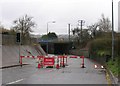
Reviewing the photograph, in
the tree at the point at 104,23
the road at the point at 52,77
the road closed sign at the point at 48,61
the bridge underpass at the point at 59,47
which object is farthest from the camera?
the bridge underpass at the point at 59,47

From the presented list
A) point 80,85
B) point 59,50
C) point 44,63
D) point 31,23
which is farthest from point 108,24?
point 80,85

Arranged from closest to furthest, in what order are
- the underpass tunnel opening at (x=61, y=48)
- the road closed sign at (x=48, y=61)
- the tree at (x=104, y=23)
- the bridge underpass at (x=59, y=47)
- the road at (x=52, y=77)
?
1. the road at (x=52, y=77)
2. the road closed sign at (x=48, y=61)
3. the tree at (x=104, y=23)
4. the bridge underpass at (x=59, y=47)
5. the underpass tunnel opening at (x=61, y=48)

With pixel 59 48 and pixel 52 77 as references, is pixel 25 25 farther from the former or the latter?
pixel 52 77

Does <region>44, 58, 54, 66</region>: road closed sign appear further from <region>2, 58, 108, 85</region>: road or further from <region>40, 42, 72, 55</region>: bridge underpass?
<region>40, 42, 72, 55</region>: bridge underpass

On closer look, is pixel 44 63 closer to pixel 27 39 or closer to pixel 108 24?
pixel 27 39

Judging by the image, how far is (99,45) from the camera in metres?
51.7

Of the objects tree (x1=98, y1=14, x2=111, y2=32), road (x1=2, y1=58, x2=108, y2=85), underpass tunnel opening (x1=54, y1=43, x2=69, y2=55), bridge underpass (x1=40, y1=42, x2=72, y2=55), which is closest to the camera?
road (x1=2, y1=58, x2=108, y2=85)

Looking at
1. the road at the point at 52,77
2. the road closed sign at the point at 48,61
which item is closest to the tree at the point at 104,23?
the road closed sign at the point at 48,61

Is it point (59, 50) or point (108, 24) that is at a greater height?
point (108, 24)

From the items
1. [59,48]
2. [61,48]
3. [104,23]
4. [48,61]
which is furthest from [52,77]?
[59,48]

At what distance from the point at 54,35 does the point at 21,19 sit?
66.3 metres

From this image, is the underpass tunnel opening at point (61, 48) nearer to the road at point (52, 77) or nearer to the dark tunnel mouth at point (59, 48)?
the dark tunnel mouth at point (59, 48)

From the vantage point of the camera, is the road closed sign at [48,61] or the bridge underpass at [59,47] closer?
the road closed sign at [48,61]

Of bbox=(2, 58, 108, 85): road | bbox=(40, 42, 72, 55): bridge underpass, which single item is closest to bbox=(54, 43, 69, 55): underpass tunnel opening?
bbox=(40, 42, 72, 55): bridge underpass
